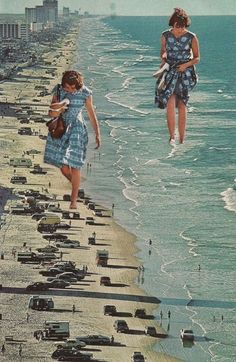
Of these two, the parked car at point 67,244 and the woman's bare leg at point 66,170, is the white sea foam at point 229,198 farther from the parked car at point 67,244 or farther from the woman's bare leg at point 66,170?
the woman's bare leg at point 66,170

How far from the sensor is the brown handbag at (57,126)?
8545 mm

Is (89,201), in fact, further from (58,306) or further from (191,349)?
(191,349)

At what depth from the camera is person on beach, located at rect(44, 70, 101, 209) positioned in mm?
8594

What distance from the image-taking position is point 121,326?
192 feet

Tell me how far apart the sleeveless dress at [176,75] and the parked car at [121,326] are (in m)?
49.5

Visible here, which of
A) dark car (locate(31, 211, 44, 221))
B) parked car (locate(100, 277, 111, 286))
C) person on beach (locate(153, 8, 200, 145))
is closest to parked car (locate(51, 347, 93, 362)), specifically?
parked car (locate(100, 277, 111, 286))

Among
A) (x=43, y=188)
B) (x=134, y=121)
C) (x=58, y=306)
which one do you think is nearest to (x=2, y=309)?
(x=58, y=306)

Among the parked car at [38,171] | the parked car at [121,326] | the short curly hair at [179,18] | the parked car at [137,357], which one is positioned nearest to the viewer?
the short curly hair at [179,18]

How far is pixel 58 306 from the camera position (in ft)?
207

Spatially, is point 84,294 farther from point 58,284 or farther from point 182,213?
point 182,213

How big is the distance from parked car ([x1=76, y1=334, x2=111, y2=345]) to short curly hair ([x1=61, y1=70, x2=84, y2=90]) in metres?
48.3

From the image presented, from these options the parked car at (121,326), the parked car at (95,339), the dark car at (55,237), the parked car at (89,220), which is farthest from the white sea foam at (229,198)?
the parked car at (95,339)

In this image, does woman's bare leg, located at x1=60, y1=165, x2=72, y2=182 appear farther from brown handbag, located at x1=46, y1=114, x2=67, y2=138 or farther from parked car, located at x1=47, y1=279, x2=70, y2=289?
parked car, located at x1=47, y1=279, x2=70, y2=289

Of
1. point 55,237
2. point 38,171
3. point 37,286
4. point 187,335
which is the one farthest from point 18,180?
point 187,335
